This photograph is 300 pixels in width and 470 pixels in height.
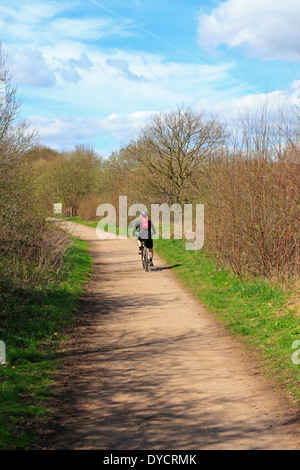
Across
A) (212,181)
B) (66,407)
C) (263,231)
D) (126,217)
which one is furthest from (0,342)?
(126,217)

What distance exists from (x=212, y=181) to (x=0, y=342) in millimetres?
8867

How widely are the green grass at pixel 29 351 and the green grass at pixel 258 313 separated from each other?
2896mm

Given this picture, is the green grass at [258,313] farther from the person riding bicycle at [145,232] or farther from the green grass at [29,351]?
the green grass at [29,351]

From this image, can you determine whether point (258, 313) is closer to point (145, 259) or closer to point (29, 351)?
point (29, 351)

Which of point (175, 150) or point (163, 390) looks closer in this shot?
point (163, 390)

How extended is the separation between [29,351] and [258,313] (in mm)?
4320

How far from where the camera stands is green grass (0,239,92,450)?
4.90 meters

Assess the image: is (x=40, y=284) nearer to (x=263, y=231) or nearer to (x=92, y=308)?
(x=92, y=308)

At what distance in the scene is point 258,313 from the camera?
359 inches

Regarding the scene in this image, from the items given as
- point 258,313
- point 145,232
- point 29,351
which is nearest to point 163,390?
point 29,351

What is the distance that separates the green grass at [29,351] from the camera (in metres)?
4.90

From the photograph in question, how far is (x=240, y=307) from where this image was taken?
9.80 m

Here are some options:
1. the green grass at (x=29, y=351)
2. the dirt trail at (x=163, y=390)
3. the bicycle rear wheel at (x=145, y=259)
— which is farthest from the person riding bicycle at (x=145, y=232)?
the dirt trail at (x=163, y=390)

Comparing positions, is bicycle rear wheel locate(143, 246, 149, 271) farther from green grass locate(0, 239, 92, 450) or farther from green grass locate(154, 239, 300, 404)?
green grass locate(0, 239, 92, 450)
